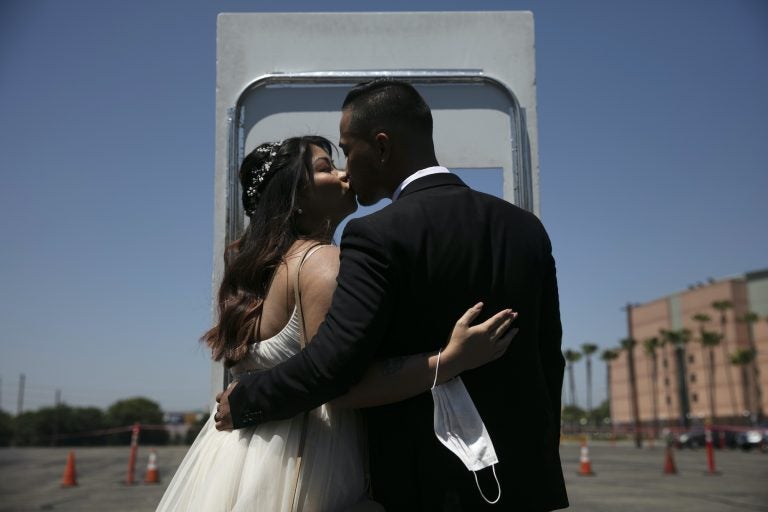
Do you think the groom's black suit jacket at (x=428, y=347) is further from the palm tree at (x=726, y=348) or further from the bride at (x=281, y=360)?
the palm tree at (x=726, y=348)

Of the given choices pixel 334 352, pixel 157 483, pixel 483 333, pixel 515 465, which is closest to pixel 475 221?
pixel 483 333

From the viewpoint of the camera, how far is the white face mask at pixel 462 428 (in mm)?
1720

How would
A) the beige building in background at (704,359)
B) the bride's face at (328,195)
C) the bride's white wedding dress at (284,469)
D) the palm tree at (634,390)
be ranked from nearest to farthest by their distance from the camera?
the bride's white wedding dress at (284,469) < the bride's face at (328,195) < the palm tree at (634,390) < the beige building in background at (704,359)

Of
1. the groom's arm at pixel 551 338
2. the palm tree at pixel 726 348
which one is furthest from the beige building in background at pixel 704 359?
the groom's arm at pixel 551 338

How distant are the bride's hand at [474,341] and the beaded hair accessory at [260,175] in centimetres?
97

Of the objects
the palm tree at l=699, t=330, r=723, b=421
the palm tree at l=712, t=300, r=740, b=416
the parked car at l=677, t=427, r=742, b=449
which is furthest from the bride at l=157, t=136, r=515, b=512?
the palm tree at l=712, t=300, r=740, b=416

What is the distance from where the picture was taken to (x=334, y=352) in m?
1.69

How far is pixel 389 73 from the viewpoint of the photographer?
2.95m

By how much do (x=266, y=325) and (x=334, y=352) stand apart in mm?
413

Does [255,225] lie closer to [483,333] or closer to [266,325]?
[266,325]

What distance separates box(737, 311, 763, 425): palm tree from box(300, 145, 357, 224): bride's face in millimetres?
80753

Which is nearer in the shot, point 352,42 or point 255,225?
point 255,225

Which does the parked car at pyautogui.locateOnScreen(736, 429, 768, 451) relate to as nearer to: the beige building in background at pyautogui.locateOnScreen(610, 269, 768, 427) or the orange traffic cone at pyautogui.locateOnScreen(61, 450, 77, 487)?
the orange traffic cone at pyautogui.locateOnScreen(61, 450, 77, 487)

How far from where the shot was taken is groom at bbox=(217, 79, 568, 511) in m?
1.71
